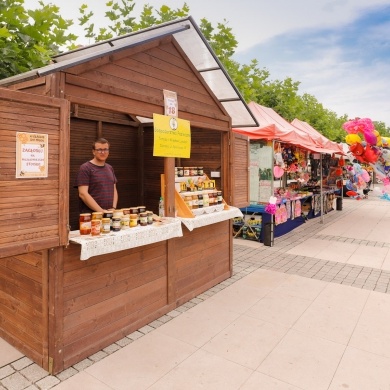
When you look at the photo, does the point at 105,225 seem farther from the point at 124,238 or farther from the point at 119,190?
the point at 119,190

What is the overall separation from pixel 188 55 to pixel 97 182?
7.90 feet

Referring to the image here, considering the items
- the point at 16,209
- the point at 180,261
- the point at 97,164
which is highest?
the point at 97,164

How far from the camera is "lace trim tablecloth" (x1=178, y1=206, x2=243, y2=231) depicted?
4488mm

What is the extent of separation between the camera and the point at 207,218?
15.7ft

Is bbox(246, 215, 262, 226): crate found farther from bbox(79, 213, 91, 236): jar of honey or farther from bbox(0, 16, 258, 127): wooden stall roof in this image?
bbox(79, 213, 91, 236): jar of honey

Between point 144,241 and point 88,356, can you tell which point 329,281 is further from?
point 88,356

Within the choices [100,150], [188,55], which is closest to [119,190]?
[100,150]

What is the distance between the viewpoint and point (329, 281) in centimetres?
586

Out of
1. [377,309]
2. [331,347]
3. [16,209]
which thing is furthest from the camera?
[377,309]

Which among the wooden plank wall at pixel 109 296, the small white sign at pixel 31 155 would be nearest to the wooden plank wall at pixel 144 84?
the small white sign at pixel 31 155

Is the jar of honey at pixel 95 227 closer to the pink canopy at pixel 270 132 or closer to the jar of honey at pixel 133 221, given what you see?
the jar of honey at pixel 133 221

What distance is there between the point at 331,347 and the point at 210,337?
1.39m

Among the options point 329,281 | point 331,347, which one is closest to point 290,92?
point 329,281

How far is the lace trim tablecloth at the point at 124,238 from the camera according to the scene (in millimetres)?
3131
